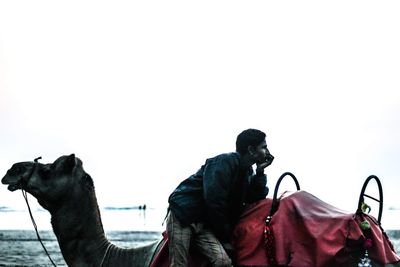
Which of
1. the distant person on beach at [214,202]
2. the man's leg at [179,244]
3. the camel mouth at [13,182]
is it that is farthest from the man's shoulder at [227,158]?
the camel mouth at [13,182]

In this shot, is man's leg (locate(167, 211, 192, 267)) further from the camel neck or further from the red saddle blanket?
the camel neck

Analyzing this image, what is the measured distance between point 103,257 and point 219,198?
7.05 feet

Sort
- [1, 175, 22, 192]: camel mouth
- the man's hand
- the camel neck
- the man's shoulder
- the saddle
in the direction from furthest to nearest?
the camel neck → [1, 175, 22, 192]: camel mouth → the man's hand → the man's shoulder → the saddle

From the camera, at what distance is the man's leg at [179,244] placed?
24.0 feet

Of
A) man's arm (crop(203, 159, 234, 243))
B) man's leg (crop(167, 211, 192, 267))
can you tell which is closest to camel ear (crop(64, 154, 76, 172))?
man's leg (crop(167, 211, 192, 267))

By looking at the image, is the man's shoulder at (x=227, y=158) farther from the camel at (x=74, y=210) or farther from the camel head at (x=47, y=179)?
the camel head at (x=47, y=179)

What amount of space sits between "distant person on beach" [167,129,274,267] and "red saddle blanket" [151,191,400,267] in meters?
0.21

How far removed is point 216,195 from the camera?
23.2 feet

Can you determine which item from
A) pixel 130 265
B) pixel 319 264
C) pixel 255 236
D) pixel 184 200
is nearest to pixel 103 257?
pixel 130 265

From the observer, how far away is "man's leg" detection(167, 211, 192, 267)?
24.0 ft

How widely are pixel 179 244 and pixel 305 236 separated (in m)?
1.38

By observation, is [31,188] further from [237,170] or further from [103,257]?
[237,170]

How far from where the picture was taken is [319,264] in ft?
22.2

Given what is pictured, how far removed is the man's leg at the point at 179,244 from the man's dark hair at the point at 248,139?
42.7 inches
